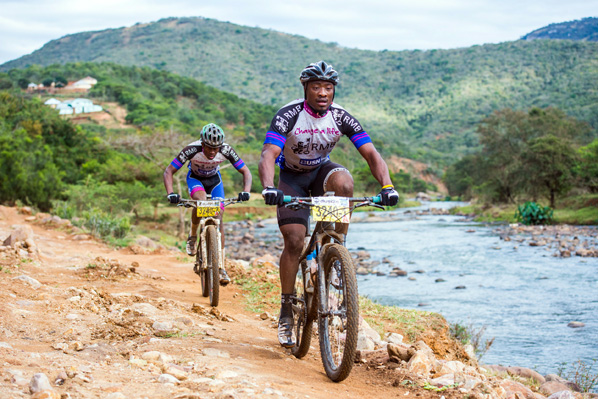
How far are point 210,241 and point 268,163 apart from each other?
3.12m

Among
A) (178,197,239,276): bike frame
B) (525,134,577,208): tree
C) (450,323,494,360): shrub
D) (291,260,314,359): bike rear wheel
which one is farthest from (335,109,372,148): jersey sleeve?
(525,134,577,208): tree

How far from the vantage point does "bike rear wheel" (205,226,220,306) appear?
280 inches

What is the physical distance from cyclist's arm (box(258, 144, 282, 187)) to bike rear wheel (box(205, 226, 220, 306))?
9.49 ft

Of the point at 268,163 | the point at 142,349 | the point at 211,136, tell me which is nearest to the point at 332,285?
the point at 268,163

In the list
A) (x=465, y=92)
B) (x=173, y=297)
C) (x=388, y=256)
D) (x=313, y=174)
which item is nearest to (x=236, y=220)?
(x=388, y=256)

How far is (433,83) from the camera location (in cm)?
13938

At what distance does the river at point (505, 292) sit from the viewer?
9047 millimetres

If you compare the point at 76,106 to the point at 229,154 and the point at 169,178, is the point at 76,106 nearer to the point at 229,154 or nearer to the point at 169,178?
the point at 169,178

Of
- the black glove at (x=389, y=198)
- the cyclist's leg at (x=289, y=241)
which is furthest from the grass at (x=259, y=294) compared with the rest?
the black glove at (x=389, y=198)

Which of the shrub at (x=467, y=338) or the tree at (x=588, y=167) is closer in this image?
the shrub at (x=467, y=338)

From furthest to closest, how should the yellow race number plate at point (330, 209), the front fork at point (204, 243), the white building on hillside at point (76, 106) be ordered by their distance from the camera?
the white building on hillside at point (76, 106) → the front fork at point (204, 243) → the yellow race number plate at point (330, 209)

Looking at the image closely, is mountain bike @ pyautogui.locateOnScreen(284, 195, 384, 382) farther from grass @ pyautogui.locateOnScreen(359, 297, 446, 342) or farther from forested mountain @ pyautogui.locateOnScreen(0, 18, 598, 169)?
forested mountain @ pyautogui.locateOnScreen(0, 18, 598, 169)

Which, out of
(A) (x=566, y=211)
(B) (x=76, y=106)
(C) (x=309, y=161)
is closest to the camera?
(C) (x=309, y=161)

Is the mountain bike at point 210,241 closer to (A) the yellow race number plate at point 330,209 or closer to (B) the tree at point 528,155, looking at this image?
(A) the yellow race number plate at point 330,209
